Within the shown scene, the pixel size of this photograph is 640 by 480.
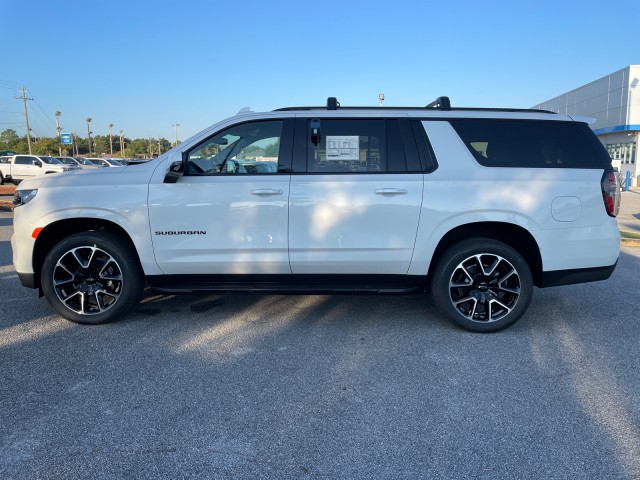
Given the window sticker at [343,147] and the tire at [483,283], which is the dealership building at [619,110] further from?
the window sticker at [343,147]

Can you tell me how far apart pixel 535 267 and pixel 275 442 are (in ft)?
9.49

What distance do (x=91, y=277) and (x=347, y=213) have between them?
240 cm

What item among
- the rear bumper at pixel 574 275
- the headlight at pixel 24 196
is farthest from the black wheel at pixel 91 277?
the rear bumper at pixel 574 275

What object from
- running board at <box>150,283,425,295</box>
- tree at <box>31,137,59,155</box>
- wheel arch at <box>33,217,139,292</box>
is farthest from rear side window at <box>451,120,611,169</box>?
tree at <box>31,137,59,155</box>

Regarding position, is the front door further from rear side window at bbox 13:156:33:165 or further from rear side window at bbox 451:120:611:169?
rear side window at bbox 13:156:33:165

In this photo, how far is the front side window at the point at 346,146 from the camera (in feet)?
14.0

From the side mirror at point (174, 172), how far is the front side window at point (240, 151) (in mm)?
76

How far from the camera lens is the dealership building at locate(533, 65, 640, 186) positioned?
29422 mm

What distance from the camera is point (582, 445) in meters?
2.64

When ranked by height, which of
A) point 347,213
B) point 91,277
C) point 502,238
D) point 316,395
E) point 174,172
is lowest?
point 316,395

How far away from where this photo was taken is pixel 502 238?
4445 millimetres

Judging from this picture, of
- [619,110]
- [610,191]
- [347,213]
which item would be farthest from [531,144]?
[619,110]

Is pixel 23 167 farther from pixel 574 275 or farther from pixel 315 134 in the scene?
pixel 574 275

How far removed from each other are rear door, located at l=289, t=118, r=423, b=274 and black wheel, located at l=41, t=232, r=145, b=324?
4.90 ft
